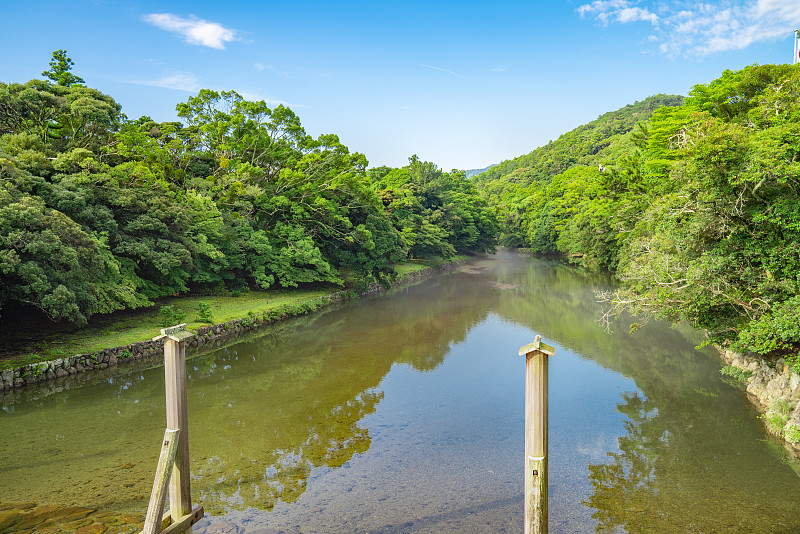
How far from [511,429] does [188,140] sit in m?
22.7

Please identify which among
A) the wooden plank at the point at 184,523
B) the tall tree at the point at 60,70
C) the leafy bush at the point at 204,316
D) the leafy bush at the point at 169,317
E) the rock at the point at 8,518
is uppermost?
the tall tree at the point at 60,70

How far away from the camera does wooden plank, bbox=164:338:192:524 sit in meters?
4.83

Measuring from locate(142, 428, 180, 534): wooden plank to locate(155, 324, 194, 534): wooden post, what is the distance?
0.48ft

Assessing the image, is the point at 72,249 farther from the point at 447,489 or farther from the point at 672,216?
the point at 672,216

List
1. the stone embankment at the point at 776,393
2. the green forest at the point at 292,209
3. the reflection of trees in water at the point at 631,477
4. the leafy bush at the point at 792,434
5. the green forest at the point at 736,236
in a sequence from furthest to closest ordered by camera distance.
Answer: the green forest at the point at 292,209 < the stone embankment at the point at 776,393 < the green forest at the point at 736,236 < the leafy bush at the point at 792,434 < the reflection of trees in water at the point at 631,477

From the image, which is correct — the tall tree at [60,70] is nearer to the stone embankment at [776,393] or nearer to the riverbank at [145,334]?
the riverbank at [145,334]

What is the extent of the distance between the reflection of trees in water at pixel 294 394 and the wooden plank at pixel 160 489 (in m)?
1.89

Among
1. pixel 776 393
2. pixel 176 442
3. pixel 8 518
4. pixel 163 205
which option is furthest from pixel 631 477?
pixel 163 205

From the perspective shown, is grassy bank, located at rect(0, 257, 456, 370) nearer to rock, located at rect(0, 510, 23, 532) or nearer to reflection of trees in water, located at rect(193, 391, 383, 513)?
rock, located at rect(0, 510, 23, 532)

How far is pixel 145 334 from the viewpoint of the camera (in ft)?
45.9

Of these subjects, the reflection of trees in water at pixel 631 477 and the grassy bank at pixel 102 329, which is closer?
the reflection of trees in water at pixel 631 477

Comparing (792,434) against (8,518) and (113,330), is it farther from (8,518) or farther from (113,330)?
(113,330)

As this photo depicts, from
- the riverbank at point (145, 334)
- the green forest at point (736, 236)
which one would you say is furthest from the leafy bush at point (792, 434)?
the riverbank at point (145, 334)

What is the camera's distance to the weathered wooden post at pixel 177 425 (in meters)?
4.82
